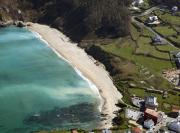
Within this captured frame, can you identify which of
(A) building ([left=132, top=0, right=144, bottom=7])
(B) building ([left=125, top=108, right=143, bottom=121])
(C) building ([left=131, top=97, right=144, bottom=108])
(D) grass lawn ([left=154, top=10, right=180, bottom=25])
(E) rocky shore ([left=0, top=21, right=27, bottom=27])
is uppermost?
(A) building ([left=132, top=0, right=144, bottom=7])

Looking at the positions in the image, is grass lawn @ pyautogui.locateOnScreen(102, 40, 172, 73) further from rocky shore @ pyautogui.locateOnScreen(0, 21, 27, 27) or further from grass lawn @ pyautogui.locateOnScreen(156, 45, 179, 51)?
rocky shore @ pyautogui.locateOnScreen(0, 21, 27, 27)

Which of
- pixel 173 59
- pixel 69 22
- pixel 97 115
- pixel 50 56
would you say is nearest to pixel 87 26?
pixel 69 22

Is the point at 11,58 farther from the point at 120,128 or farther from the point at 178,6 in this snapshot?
the point at 178,6

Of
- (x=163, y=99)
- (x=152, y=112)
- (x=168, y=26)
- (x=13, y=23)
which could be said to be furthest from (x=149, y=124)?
(x=13, y=23)

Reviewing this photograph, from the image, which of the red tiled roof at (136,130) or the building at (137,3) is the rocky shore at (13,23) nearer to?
the building at (137,3)

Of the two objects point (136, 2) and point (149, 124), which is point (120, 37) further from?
point (149, 124)

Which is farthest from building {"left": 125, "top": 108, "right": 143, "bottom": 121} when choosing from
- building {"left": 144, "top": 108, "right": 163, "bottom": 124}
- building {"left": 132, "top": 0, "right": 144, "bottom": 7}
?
building {"left": 132, "top": 0, "right": 144, "bottom": 7}
